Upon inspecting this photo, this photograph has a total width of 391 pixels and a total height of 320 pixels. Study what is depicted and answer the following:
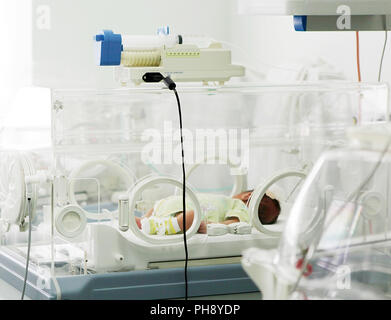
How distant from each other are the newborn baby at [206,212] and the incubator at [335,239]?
0.61m

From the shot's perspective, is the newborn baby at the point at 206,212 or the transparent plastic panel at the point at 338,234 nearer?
the transparent plastic panel at the point at 338,234

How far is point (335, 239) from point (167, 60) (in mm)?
820

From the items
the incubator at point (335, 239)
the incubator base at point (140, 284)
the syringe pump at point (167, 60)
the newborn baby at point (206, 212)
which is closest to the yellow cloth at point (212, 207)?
the newborn baby at point (206, 212)

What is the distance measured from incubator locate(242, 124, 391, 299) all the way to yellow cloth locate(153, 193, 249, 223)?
0.65 m

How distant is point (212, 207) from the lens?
1891 millimetres

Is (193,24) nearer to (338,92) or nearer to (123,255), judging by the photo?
(338,92)

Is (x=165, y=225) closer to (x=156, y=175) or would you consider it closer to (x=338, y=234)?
(x=156, y=175)

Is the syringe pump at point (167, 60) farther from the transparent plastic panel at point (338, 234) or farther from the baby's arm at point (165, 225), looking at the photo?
the transparent plastic panel at point (338, 234)

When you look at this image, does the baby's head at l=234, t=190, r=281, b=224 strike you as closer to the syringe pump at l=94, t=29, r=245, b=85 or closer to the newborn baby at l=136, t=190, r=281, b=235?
the newborn baby at l=136, t=190, r=281, b=235

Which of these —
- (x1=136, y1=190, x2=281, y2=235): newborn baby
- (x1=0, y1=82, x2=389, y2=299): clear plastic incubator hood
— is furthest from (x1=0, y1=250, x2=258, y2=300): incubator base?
(x1=136, y1=190, x2=281, y2=235): newborn baby

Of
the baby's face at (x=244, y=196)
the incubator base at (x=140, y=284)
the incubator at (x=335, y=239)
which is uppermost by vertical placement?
the incubator at (x=335, y=239)

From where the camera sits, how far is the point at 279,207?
1.89m

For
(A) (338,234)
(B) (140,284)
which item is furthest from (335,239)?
(B) (140,284)

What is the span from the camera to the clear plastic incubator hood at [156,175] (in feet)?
5.66
